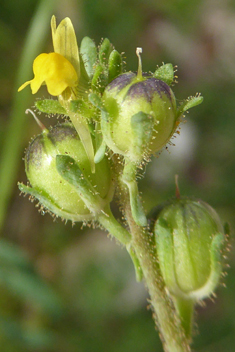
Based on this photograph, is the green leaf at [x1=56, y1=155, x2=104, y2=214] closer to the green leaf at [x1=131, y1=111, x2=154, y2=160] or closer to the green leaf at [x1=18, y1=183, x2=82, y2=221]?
the green leaf at [x1=18, y1=183, x2=82, y2=221]

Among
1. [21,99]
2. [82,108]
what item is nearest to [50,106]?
[82,108]

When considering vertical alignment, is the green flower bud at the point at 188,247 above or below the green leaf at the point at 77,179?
below

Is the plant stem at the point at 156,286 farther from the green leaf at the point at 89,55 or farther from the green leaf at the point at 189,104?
the green leaf at the point at 89,55

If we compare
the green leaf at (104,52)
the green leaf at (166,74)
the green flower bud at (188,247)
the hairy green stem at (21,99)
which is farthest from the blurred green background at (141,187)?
the green leaf at (166,74)

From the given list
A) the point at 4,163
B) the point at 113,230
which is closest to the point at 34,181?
the point at 113,230

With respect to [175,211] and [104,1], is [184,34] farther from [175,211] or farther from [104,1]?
[175,211]

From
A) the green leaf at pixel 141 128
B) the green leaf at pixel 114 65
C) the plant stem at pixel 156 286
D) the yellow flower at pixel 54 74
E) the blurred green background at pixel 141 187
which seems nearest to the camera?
the green leaf at pixel 141 128
